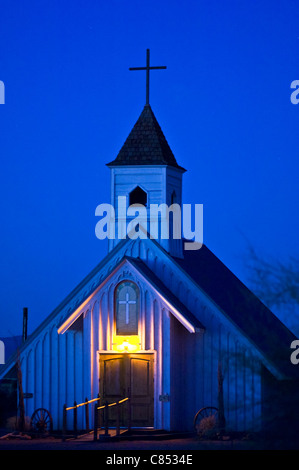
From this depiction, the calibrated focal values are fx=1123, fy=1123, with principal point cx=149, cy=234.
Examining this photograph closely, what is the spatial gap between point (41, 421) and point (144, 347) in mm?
4133

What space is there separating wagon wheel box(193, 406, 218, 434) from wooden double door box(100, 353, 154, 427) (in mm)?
1394

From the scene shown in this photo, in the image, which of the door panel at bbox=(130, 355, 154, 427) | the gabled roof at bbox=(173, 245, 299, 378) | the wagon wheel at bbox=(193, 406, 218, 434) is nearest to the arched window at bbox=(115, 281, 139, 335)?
the door panel at bbox=(130, 355, 154, 427)

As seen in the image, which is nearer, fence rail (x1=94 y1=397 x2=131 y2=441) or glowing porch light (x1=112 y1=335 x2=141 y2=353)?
fence rail (x1=94 y1=397 x2=131 y2=441)

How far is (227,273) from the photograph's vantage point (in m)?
46.1

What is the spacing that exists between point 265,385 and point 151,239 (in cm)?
609

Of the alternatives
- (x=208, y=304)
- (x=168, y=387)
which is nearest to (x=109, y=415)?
(x=168, y=387)

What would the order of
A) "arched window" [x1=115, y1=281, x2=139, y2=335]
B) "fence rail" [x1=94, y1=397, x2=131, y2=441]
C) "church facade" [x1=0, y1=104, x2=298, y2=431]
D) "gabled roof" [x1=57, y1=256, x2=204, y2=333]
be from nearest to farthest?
"fence rail" [x1=94, y1=397, x2=131, y2=441], "gabled roof" [x1=57, y1=256, x2=204, y2=333], "church facade" [x1=0, y1=104, x2=298, y2=431], "arched window" [x1=115, y1=281, x2=139, y2=335]

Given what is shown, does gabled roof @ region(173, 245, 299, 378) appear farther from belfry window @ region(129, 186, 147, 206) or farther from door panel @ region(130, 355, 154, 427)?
door panel @ region(130, 355, 154, 427)

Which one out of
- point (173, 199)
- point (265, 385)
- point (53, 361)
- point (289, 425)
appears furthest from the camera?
point (173, 199)

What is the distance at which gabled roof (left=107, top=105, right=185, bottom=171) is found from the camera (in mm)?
37531

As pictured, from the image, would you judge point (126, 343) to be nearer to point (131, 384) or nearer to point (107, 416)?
point (131, 384)

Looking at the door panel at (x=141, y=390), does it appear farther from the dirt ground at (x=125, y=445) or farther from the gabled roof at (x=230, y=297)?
the gabled roof at (x=230, y=297)

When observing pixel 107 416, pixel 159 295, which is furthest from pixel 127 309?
pixel 107 416

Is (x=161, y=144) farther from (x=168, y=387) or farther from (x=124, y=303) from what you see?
(x=168, y=387)
